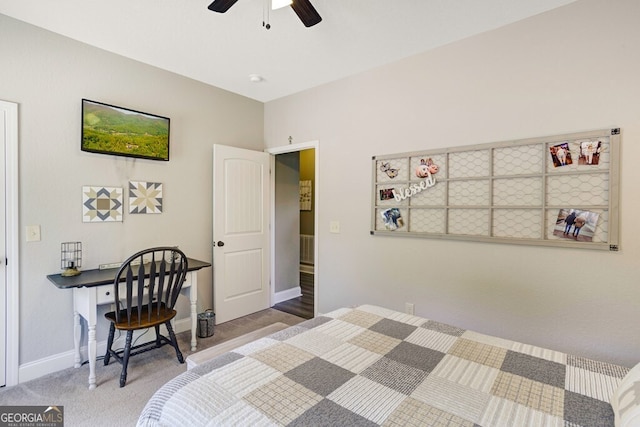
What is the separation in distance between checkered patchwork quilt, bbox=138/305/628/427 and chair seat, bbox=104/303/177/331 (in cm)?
128

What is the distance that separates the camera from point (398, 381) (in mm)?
1157

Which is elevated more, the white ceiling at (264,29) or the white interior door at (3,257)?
the white ceiling at (264,29)

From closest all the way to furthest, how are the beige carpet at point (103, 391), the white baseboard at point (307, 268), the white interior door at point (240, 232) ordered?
the beige carpet at point (103, 391) → the white interior door at point (240, 232) → the white baseboard at point (307, 268)

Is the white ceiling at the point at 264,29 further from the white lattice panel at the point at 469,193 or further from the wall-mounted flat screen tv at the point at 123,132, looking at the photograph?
the white lattice panel at the point at 469,193

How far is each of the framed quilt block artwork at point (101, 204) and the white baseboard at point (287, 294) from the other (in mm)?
2143

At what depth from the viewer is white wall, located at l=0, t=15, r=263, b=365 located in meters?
2.29

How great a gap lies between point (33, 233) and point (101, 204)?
48cm

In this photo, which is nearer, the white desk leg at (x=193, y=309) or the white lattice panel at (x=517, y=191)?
the white lattice panel at (x=517, y=191)

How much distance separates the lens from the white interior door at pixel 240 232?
3414 mm

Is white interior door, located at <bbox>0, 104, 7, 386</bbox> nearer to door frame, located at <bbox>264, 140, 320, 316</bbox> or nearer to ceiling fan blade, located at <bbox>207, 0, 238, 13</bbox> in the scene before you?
ceiling fan blade, located at <bbox>207, 0, 238, 13</bbox>

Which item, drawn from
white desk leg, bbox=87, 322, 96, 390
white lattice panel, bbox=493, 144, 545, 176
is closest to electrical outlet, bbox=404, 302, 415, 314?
white lattice panel, bbox=493, 144, 545, 176

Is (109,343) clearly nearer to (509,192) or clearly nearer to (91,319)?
(91,319)

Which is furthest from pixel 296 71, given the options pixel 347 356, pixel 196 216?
pixel 347 356

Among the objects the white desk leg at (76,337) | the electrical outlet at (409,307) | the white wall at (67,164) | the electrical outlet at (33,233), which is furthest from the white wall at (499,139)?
the electrical outlet at (33,233)
